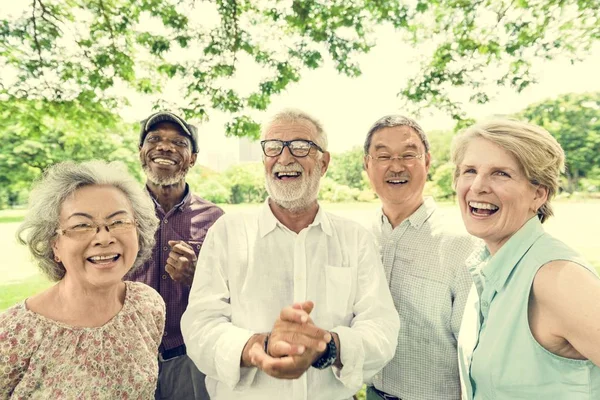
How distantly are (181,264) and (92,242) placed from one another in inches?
31.1

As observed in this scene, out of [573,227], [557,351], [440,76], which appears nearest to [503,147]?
[557,351]

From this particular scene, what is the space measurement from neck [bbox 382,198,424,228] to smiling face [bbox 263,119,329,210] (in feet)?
2.19

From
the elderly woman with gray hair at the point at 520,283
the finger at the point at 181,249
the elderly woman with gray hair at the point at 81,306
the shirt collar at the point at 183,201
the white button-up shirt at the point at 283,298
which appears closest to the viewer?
the elderly woman with gray hair at the point at 520,283

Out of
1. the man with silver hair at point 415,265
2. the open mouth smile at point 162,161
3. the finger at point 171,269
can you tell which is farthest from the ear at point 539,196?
the open mouth smile at point 162,161

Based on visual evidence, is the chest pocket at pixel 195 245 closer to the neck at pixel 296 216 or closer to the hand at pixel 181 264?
the hand at pixel 181 264

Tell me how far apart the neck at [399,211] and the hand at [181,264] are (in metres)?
1.44

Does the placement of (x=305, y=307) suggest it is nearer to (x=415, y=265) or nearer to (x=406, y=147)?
(x=415, y=265)

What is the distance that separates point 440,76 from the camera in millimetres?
7941

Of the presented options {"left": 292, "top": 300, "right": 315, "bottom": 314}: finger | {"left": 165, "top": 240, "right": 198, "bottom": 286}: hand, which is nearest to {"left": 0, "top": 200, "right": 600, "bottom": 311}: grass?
{"left": 165, "top": 240, "right": 198, "bottom": 286}: hand

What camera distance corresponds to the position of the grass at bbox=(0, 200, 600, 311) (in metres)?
3.37

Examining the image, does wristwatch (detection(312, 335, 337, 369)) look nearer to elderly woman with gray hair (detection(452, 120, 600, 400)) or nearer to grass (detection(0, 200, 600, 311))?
elderly woman with gray hair (detection(452, 120, 600, 400))

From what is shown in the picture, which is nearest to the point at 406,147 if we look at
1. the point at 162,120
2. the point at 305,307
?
the point at 305,307

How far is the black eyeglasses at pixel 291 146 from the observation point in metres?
2.58

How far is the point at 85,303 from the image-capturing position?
2170 mm
